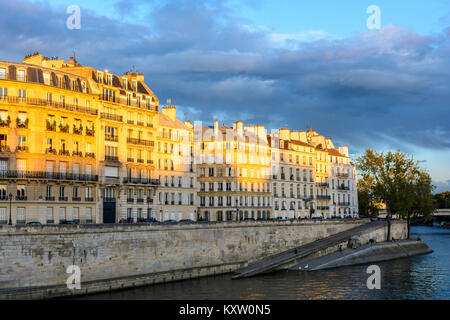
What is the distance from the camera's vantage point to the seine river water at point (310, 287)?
44469mm

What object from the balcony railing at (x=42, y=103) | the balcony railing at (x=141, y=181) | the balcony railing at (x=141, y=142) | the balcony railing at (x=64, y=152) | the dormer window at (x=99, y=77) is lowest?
the balcony railing at (x=141, y=181)

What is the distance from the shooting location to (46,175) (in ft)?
182

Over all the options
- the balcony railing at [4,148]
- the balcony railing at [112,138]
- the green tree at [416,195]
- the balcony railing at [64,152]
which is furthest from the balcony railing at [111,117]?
the green tree at [416,195]

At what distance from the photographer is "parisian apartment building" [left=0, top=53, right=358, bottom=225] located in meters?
54.6

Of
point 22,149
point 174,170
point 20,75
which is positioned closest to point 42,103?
point 20,75

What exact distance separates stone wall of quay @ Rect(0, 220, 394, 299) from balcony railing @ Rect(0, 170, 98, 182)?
484 inches

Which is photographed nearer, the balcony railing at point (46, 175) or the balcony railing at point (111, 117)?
the balcony railing at point (46, 175)

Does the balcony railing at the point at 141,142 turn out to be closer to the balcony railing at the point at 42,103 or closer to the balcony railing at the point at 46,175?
the balcony railing at the point at 42,103

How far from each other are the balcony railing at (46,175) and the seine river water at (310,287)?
650 inches

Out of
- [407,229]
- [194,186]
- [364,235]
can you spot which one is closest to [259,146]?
[194,186]

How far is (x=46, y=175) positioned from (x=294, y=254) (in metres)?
29.3

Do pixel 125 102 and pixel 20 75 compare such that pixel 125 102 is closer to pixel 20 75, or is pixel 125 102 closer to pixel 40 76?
pixel 40 76

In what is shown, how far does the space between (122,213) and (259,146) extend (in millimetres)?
32873
